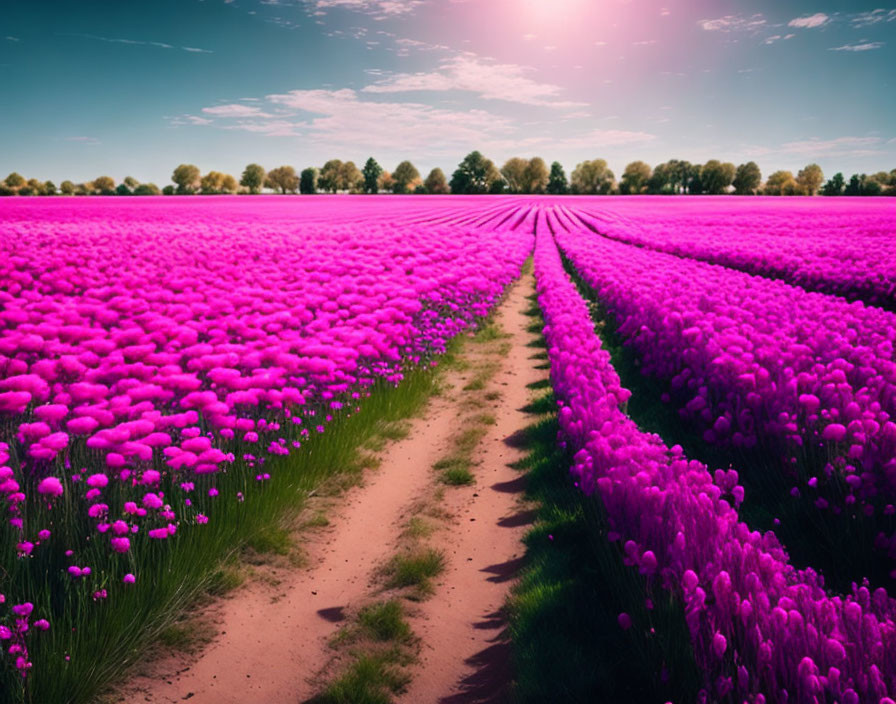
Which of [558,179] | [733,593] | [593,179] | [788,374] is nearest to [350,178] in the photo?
[558,179]

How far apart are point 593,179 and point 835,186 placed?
44.4m

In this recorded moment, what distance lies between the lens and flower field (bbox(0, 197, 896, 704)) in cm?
249

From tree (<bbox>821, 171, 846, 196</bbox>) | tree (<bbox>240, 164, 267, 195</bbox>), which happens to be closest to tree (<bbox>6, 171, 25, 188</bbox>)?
tree (<bbox>240, 164, 267, 195</bbox>)

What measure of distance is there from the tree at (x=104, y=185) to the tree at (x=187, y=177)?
1298 centimetres

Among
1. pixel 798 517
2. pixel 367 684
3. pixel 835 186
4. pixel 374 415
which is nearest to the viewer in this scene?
pixel 367 684

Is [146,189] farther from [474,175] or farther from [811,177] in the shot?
[811,177]

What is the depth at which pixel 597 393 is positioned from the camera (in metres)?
4.66

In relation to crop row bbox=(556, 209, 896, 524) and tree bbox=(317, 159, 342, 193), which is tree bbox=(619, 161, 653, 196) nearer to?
tree bbox=(317, 159, 342, 193)

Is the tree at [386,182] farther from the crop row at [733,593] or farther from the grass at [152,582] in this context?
the crop row at [733,593]

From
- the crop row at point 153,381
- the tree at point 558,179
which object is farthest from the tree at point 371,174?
the crop row at point 153,381

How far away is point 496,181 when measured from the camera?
107 metres

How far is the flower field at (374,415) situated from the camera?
98.0 inches

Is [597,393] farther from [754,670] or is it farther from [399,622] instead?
[754,670]

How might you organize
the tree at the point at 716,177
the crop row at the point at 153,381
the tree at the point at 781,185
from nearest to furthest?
the crop row at the point at 153,381, the tree at the point at 781,185, the tree at the point at 716,177
